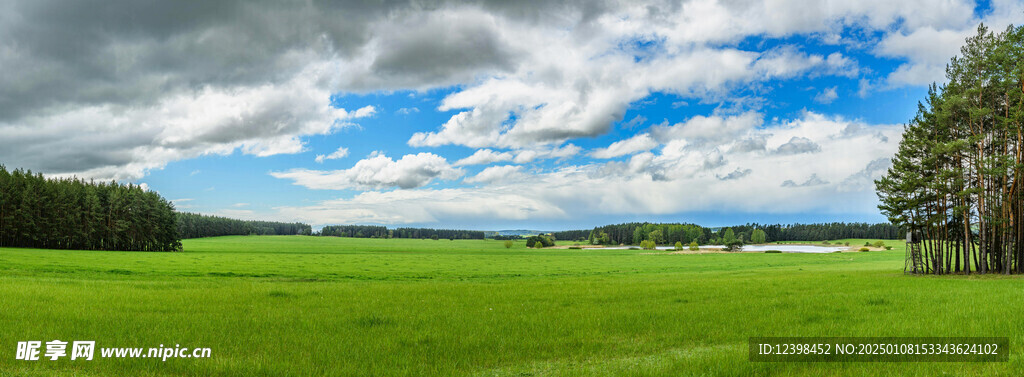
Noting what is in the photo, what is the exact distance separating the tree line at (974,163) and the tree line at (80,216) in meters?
116

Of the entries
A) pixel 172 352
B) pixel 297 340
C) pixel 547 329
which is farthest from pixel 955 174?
pixel 172 352

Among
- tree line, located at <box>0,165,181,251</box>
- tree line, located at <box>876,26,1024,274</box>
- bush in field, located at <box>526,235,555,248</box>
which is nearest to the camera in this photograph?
tree line, located at <box>876,26,1024,274</box>

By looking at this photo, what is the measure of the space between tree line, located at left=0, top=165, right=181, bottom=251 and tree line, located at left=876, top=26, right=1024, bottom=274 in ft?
382

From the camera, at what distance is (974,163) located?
31.0 metres

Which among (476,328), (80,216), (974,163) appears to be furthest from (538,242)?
(476,328)

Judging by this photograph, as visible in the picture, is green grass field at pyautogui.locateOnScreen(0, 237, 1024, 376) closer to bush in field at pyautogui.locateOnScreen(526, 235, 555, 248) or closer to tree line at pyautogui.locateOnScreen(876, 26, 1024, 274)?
tree line at pyautogui.locateOnScreen(876, 26, 1024, 274)

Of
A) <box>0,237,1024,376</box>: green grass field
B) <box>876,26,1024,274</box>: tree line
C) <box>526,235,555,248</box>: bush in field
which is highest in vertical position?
<box>876,26,1024,274</box>: tree line

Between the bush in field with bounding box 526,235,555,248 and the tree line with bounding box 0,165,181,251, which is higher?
the tree line with bounding box 0,165,181,251

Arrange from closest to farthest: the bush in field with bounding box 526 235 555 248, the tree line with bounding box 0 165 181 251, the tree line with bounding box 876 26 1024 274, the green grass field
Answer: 1. the green grass field
2. the tree line with bounding box 876 26 1024 274
3. the tree line with bounding box 0 165 181 251
4. the bush in field with bounding box 526 235 555 248

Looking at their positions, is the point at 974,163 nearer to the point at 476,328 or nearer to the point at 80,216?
the point at 476,328

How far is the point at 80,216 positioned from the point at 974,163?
12329 cm

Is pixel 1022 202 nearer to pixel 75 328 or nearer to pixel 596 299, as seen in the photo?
pixel 596 299

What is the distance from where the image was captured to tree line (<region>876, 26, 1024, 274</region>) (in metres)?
30.2

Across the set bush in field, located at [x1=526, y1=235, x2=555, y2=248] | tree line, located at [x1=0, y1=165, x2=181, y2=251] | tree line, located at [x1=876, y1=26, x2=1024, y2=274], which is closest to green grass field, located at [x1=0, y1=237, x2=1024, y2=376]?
tree line, located at [x1=876, y1=26, x2=1024, y2=274]
